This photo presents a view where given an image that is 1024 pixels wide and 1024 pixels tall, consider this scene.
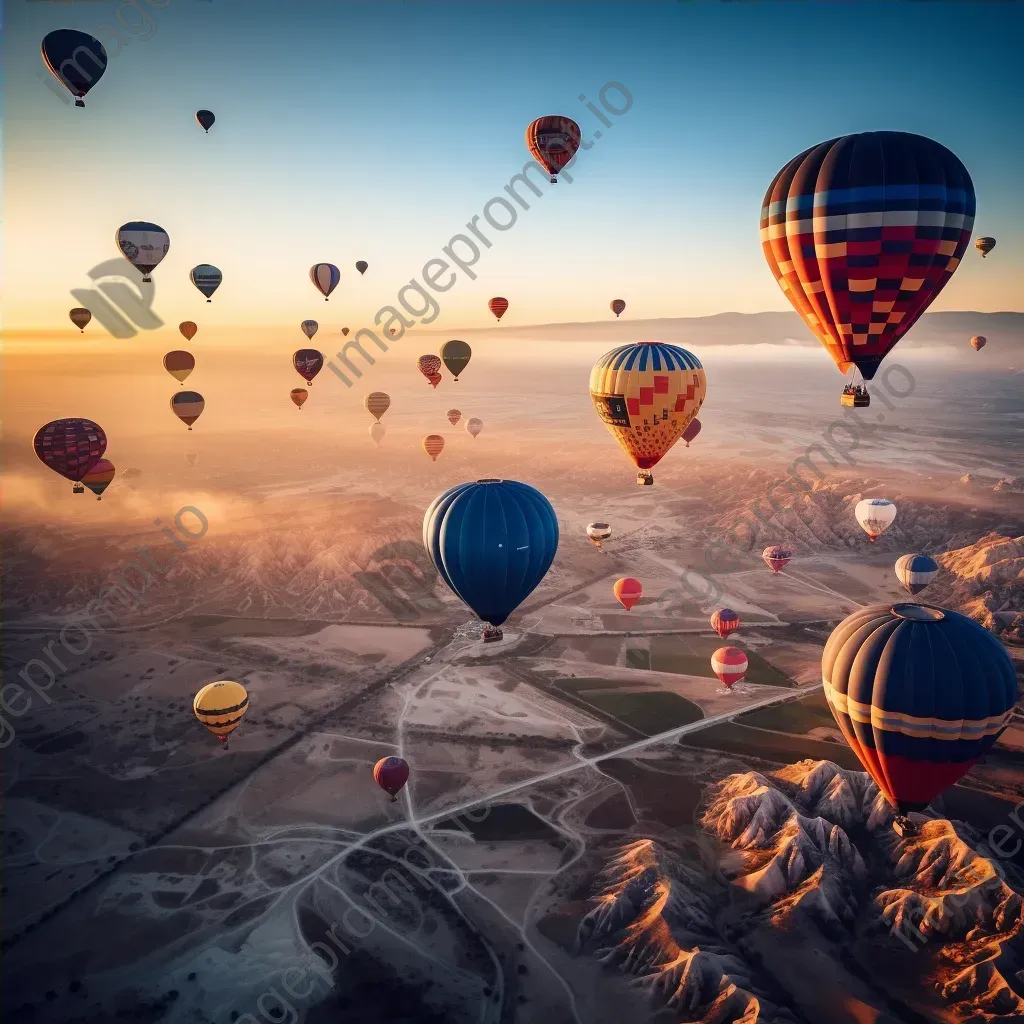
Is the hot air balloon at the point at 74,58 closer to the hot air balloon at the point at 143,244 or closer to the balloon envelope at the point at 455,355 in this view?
the hot air balloon at the point at 143,244

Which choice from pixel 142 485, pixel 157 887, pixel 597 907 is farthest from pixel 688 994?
pixel 142 485

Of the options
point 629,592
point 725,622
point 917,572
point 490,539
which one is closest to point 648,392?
point 490,539

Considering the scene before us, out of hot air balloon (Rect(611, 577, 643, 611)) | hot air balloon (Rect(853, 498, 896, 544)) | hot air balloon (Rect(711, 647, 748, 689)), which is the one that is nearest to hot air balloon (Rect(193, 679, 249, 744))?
hot air balloon (Rect(711, 647, 748, 689))

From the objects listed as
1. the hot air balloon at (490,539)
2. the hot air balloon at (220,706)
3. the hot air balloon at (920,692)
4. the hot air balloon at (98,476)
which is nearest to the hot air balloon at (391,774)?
the hot air balloon at (220,706)

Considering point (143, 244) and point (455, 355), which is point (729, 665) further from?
point (143, 244)

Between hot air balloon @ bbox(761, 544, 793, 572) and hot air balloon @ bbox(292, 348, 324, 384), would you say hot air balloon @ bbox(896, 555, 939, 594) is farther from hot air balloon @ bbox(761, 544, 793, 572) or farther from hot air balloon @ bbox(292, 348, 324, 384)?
hot air balloon @ bbox(292, 348, 324, 384)

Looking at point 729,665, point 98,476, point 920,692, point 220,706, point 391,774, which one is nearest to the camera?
point 920,692
